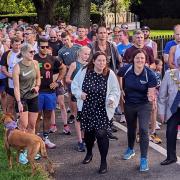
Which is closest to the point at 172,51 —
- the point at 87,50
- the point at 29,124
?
the point at 87,50

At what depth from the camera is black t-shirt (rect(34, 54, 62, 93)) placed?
26.7ft

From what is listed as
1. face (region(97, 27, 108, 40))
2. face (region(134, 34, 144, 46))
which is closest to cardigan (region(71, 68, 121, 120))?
face (region(97, 27, 108, 40))

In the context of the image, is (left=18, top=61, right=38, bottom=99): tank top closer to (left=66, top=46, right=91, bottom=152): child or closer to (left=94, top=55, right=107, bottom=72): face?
(left=66, top=46, right=91, bottom=152): child

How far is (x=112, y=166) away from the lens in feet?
24.1

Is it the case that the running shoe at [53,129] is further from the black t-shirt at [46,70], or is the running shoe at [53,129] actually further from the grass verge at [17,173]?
the grass verge at [17,173]

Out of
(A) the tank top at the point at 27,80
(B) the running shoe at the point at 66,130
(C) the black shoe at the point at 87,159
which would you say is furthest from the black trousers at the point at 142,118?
(B) the running shoe at the point at 66,130

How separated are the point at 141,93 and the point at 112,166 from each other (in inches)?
46.3

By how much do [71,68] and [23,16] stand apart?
1565 inches

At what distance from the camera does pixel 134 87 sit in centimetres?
723

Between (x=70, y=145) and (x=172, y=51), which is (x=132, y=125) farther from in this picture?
(x=172, y=51)

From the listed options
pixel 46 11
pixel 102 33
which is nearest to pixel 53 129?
pixel 102 33

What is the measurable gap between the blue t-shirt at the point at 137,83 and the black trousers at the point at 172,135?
56cm

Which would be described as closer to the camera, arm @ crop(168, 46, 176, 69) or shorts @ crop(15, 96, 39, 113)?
shorts @ crop(15, 96, 39, 113)

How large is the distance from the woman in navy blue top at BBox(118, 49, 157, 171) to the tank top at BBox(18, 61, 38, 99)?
4.44 feet
